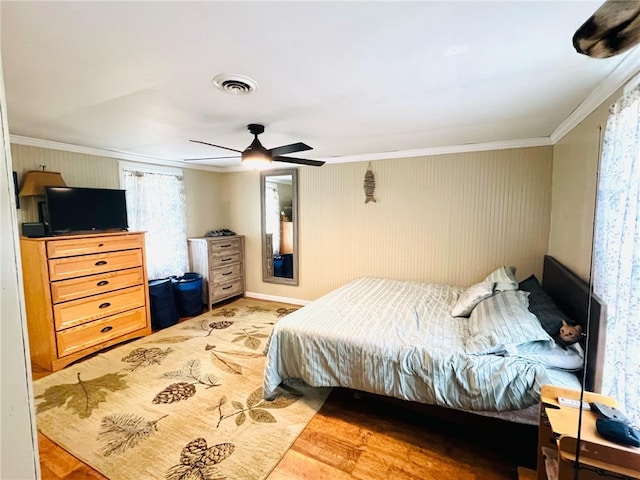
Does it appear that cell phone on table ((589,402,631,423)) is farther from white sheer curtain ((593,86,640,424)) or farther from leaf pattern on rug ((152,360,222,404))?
leaf pattern on rug ((152,360,222,404))

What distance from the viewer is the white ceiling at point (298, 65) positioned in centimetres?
119

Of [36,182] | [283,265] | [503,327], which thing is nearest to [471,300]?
[503,327]

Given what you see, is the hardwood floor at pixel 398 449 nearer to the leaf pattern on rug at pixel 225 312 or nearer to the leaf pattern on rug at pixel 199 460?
the leaf pattern on rug at pixel 199 460

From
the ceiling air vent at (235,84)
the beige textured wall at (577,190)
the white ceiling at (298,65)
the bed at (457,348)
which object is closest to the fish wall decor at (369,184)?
the white ceiling at (298,65)

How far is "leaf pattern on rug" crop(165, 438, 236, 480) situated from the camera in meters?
1.71

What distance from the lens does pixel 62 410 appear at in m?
2.27

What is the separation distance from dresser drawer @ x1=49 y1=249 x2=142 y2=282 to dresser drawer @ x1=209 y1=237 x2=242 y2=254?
3.76 ft

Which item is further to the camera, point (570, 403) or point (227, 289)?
point (227, 289)

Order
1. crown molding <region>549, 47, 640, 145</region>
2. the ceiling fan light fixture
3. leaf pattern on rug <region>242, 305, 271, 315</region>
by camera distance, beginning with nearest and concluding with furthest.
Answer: crown molding <region>549, 47, 640, 145</region> → the ceiling fan light fixture → leaf pattern on rug <region>242, 305, 271, 315</region>

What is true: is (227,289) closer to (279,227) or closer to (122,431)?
(279,227)

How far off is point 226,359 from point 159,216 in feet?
8.14

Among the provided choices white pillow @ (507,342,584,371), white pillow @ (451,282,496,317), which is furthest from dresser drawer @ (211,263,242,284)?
white pillow @ (507,342,584,371)

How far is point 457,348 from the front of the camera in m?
1.97

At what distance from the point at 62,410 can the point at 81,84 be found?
7.88 ft
